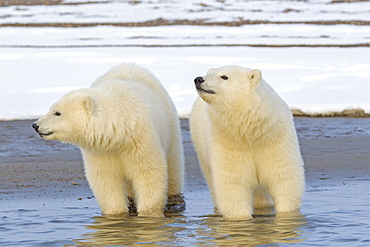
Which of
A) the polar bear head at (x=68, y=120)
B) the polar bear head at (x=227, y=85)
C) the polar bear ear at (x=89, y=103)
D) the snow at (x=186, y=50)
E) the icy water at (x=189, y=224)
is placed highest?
the polar bear head at (x=227, y=85)

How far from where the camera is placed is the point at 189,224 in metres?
5.84

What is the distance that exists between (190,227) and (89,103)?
133 centimetres

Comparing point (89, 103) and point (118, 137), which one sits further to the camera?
point (118, 137)

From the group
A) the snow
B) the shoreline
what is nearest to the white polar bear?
the shoreline

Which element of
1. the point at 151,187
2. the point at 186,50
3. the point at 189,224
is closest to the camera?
the point at 189,224

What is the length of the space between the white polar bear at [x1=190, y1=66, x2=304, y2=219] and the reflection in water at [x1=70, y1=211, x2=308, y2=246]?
172mm

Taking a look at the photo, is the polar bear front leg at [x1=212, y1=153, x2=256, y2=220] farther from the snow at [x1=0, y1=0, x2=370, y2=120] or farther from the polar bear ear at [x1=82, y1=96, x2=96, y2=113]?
the snow at [x1=0, y1=0, x2=370, y2=120]

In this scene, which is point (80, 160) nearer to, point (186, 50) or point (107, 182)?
point (107, 182)

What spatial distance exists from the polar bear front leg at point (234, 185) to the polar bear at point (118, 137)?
1.82 feet

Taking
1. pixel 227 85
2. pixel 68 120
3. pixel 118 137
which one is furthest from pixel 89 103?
pixel 227 85

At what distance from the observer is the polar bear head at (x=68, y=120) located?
561 centimetres

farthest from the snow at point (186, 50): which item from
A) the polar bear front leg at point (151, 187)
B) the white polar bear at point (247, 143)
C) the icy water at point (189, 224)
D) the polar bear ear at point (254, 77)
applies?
the polar bear ear at point (254, 77)

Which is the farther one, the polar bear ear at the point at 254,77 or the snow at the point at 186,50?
the snow at the point at 186,50

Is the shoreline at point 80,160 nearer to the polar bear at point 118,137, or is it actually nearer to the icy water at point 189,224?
the icy water at point 189,224
